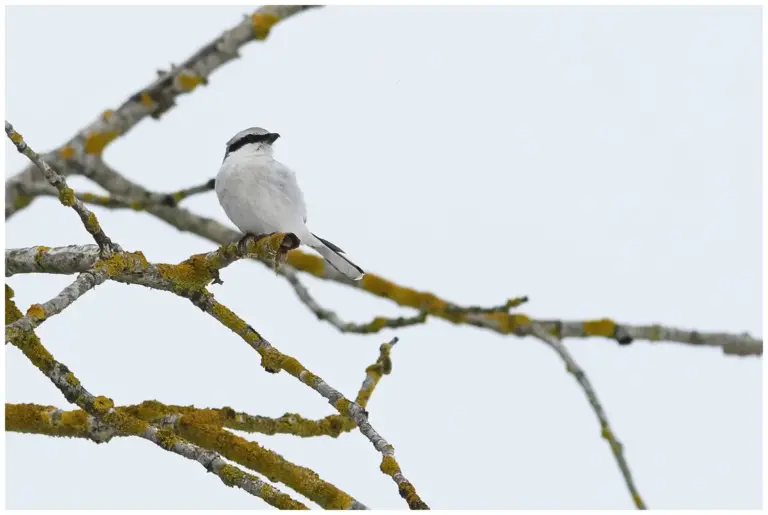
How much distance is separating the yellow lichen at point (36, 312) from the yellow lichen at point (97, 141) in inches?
140

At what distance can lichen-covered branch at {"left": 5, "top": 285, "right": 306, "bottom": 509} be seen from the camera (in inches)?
105

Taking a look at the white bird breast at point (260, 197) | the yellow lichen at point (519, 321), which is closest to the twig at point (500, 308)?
the yellow lichen at point (519, 321)

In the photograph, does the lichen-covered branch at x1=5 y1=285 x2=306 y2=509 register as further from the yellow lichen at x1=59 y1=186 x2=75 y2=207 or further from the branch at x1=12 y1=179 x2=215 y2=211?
the branch at x1=12 y1=179 x2=215 y2=211

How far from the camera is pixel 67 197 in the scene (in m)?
2.68

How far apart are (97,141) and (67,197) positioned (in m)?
3.29

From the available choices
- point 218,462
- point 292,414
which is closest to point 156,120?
point 292,414

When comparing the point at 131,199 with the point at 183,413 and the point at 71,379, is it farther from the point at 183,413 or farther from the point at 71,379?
the point at 71,379

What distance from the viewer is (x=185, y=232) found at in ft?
18.7

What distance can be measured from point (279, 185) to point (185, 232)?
3.64 feet

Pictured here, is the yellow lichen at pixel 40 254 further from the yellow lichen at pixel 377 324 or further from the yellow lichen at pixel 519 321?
the yellow lichen at pixel 519 321

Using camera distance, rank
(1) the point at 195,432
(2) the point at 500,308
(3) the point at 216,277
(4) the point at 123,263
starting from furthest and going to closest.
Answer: (2) the point at 500,308 → (3) the point at 216,277 → (1) the point at 195,432 → (4) the point at 123,263

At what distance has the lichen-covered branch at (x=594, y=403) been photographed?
427 cm

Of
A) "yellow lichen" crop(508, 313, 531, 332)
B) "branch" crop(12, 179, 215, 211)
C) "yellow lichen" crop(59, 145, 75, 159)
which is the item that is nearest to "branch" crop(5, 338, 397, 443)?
"yellow lichen" crop(508, 313, 531, 332)

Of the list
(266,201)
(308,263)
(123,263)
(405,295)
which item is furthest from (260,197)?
(123,263)
